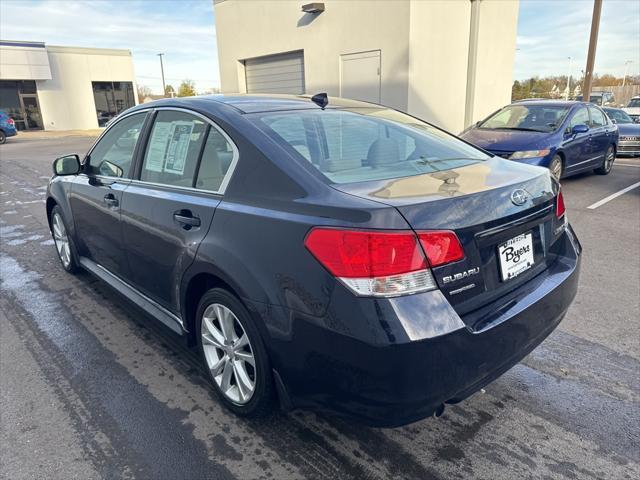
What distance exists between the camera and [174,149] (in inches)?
114

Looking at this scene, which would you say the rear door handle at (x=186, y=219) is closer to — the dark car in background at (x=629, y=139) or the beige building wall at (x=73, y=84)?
the dark car in background at (x=629, y=139)

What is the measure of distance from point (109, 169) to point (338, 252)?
2.48 m

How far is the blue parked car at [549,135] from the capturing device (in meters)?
7.63

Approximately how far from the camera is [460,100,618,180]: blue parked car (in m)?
7.63

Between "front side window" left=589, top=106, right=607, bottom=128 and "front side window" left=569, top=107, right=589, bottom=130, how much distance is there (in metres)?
0.31

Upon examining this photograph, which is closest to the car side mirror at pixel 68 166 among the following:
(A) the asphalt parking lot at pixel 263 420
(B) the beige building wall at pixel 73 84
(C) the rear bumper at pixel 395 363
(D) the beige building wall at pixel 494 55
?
(A) the asphalt parking lot at pixel 263 420

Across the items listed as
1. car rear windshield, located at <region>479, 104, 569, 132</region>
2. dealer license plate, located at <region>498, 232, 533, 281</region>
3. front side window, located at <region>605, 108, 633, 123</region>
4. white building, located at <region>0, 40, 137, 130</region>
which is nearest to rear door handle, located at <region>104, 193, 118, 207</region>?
dealer license plate, located at <region>498, 232, 533, 281</region>

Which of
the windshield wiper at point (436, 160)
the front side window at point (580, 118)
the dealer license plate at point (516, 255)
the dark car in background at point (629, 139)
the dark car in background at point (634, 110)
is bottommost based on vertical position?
the dark car in background at point (629, 139)

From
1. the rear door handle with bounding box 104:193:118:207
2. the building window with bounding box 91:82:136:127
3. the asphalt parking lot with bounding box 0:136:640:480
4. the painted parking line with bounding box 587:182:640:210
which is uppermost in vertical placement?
the building window with bounding box 91:82:136:127

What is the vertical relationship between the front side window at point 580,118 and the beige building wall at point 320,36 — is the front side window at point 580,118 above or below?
below

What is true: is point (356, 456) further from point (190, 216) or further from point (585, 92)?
point (585, 92)

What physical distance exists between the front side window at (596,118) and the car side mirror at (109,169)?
9.00m

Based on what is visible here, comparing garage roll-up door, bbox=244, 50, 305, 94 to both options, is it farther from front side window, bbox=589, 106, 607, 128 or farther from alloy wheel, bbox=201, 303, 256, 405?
alloy wheel, bbox=201, 303, 256, 405

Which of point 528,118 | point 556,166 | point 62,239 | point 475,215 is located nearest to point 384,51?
point 528,118
